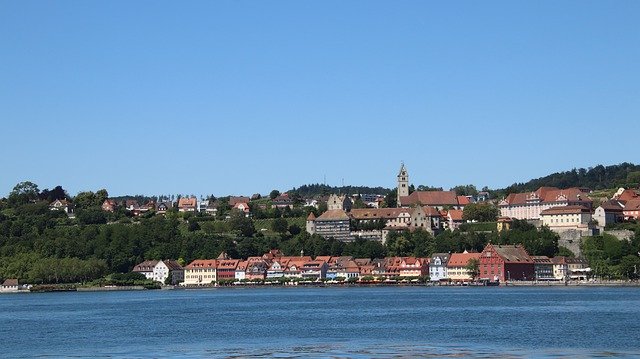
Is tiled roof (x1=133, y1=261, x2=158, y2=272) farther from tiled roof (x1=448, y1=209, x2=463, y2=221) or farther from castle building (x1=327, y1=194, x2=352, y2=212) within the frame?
tiled roof (x1=448, y1=209, x2=463, y2=221)

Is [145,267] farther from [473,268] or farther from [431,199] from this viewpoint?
[431,199]

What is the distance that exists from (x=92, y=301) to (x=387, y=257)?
43.3 m

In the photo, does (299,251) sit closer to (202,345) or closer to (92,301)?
(92,301)

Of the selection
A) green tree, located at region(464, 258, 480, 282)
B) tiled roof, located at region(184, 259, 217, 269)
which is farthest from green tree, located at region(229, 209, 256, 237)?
green tree, located at region(464, 258, 480, 282)

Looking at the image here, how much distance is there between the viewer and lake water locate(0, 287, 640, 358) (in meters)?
36.1

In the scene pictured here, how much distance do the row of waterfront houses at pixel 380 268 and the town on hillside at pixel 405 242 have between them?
4.2 inches

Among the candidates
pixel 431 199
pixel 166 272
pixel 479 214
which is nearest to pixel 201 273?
pixel 166 272

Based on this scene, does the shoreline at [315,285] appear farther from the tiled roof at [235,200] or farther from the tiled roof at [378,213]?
the tiled roof at [235,200]

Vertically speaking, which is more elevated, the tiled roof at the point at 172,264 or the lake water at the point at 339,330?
the tiled roof at the point at 172,264

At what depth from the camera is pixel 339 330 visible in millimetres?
44906

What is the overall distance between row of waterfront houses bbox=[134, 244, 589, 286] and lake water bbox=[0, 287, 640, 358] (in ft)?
116

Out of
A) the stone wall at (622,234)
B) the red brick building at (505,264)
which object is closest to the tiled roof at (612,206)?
the stone wall at (622,234)

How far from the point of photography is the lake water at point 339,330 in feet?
118

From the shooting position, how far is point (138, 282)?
116 meters
